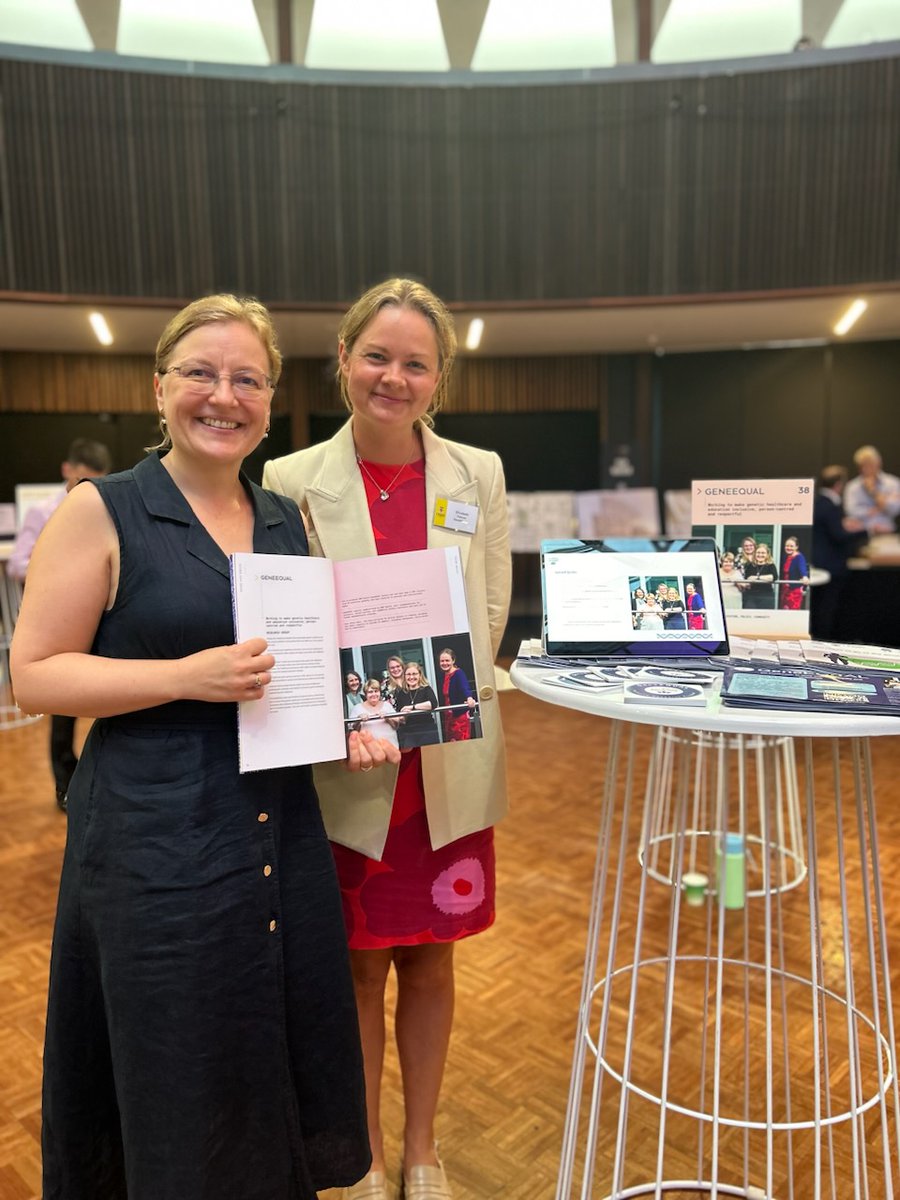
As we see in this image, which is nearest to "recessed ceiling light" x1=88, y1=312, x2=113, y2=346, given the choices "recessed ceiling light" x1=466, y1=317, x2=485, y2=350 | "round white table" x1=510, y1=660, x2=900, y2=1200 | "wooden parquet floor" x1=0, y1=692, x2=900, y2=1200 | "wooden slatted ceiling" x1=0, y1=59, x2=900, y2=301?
"wooden slatted ceiling" x1=0, y1=59, x2=900, y2=301

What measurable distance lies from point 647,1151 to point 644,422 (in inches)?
314

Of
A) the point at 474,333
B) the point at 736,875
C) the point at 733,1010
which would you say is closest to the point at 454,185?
the point at 474,333

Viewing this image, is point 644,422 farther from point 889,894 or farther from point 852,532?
point 889,894

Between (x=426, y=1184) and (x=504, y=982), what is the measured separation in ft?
3.15

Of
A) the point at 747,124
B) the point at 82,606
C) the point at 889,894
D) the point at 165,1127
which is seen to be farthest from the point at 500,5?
the point at 165,1127

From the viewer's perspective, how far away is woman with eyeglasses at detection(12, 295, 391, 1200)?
1191mm

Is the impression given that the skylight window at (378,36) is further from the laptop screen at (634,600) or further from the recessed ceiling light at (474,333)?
the laptop screen at (634,600)

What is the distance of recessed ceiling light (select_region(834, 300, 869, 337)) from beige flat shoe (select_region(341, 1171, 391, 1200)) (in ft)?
22.3

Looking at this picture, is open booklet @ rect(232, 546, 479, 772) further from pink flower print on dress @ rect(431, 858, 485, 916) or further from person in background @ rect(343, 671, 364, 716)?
pink flower print on dress @ rect(431, 858, 485, 916)

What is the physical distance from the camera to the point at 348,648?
1.35 meters

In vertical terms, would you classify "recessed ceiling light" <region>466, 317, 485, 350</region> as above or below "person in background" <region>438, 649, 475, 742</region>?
above

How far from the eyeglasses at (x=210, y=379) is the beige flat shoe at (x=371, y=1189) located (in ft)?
4.94

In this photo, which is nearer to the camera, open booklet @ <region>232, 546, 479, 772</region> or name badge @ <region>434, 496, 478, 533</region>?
open booklet @ <region>232, 546, 479, 772</region>

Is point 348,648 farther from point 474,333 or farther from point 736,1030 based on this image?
point 474,333
